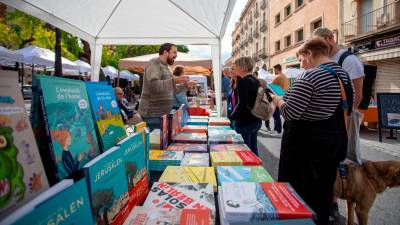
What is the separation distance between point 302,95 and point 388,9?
14.2m

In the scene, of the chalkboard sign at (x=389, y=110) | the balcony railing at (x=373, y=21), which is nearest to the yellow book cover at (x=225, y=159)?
the chalkboard sign at (x=389, y=110)

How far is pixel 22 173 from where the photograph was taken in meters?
0.66

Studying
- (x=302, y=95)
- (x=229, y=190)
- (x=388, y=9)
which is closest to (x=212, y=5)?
(x=302, y=95)

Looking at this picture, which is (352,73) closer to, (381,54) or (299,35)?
(381,54)

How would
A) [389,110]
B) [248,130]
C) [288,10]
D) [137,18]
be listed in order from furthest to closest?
[288,10] → [389,110] → [137,18] → [248,130]

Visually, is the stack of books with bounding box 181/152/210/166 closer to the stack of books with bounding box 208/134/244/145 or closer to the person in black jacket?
the stack of books with bounding box 208/134/244/145

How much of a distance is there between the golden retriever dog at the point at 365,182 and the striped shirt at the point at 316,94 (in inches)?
31.8

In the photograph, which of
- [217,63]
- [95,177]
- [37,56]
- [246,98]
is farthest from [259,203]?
[37,56]

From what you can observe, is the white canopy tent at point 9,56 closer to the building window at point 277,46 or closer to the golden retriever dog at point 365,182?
the golden retriever dog at point 365,182

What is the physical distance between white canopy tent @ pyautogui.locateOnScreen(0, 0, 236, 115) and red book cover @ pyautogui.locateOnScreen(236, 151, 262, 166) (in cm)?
162

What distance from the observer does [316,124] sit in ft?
5.64

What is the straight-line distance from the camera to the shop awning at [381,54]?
11.7 metres

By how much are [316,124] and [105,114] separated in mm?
1273

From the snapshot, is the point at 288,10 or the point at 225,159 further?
the point at 288,10
